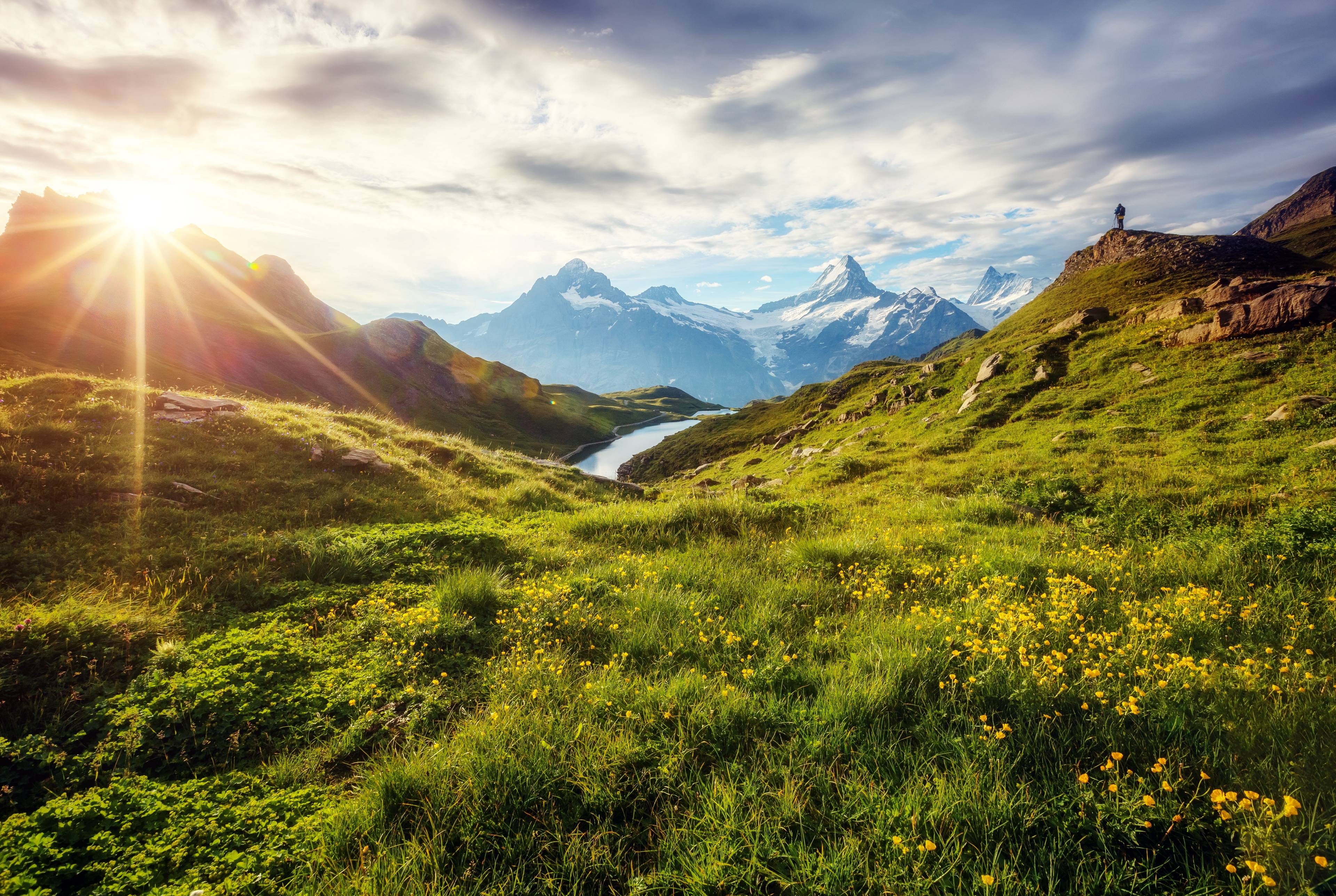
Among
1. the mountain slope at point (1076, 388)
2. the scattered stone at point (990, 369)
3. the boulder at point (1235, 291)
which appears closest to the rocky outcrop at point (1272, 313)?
the mountain slope at point (1076, 388)

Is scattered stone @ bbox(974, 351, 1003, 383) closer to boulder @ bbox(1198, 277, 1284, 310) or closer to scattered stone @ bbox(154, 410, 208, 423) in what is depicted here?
boulder @ bbox(1198, 277, 1284, 310)

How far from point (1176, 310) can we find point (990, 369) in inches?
411

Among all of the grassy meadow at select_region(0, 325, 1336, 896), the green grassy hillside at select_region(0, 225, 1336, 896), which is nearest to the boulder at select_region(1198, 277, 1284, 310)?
the green grassy hillside at select_region(0, 225, 1336, 896)

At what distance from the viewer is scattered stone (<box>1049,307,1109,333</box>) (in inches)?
1574

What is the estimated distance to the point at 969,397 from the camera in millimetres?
33719

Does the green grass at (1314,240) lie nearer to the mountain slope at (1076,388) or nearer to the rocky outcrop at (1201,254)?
the rocky outcrop at (1201,254)

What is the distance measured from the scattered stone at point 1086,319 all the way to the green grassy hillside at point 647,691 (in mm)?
35613

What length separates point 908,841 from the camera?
Result: 328cm

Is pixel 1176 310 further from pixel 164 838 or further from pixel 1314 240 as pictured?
pixel 1314 240

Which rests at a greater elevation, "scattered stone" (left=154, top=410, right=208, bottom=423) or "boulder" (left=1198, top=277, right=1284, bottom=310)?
"boulder" (left=1198, top=277, right=1284, bottom=310)

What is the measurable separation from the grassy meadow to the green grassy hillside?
33mm

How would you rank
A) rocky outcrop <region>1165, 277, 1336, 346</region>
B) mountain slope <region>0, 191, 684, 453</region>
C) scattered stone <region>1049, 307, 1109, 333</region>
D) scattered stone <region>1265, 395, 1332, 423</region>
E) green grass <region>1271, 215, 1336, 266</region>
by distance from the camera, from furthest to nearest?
1. green grass <region>1271, 215, 1336, 266</region>
2. mountain slope <region>0, 191, 684, 453</region>
3. scattered stone <region>1049, 307, 1109, 333</region>
4. rocky outcrop <region>1165, 277, 1336, 346</region>
5. scattered stone <region>1265, 395, 1332, 423</region>

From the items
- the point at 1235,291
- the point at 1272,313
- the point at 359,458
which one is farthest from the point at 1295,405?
the point at 359,458

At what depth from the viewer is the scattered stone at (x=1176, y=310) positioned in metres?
31.3
